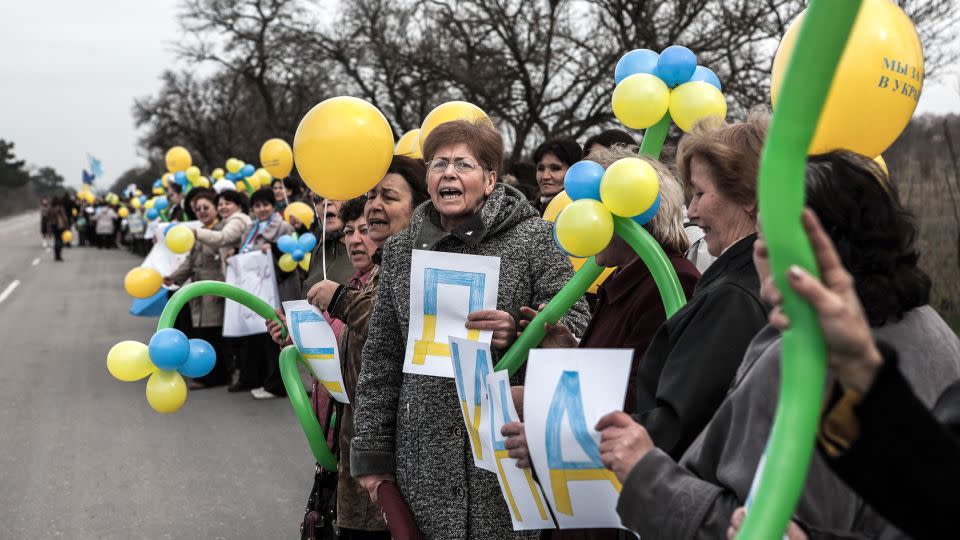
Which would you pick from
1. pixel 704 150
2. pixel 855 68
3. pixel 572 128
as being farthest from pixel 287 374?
pixel 572 128

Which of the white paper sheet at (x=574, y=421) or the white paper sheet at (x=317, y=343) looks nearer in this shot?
the white paper sheet at (x=574, y=421)

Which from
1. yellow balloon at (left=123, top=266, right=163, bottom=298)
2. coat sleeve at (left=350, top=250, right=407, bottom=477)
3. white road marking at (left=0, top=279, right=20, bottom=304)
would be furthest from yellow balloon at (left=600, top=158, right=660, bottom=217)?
white road marking at (left=0, top=279, right=20, bottom=304)

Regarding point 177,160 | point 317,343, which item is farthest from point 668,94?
point 177,160

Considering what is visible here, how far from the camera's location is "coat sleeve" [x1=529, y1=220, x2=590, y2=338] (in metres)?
2.61

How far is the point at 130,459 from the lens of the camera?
6.23 m

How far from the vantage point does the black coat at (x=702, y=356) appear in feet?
5.69

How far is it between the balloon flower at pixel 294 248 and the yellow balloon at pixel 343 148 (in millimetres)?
3592

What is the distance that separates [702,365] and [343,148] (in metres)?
1.75

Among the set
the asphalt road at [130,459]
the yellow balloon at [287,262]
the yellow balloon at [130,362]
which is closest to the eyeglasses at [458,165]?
the yellow balloon at [130,362]

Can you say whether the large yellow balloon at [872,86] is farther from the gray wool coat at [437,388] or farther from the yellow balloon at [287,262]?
the yellow balloon at [287,262]

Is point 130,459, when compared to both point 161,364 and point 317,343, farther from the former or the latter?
point 317,343

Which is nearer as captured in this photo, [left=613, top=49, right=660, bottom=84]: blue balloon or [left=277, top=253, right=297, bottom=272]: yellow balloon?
[left=613, top=49, right=660, bottom=84]: blue balloon

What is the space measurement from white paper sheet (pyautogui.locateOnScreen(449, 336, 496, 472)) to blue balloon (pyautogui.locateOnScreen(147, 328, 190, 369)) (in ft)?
3.88

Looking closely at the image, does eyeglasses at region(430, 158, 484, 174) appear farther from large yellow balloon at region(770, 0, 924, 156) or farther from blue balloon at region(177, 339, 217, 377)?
blue balloon at region(177, 339, 217, 377)
